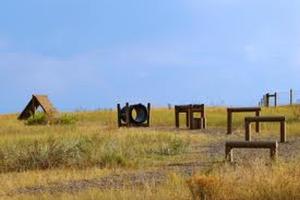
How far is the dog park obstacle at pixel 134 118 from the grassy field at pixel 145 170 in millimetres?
8923

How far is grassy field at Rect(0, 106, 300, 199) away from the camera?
357 inches

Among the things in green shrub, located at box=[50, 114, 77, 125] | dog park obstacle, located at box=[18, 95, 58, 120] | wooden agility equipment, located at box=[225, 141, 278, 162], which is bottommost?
wooden agility equipment, located at box=[225, 141, 278, 162]

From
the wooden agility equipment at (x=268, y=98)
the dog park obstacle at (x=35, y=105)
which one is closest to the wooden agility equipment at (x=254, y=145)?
the dog park obstacle at (x=35, y=105)

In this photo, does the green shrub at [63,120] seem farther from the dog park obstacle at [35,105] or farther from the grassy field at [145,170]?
the grassy field at [145,170]

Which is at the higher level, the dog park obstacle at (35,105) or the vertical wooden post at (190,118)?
the dog park obstacle at (35,105)

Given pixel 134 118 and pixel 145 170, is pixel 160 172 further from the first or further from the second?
pixel 134 118

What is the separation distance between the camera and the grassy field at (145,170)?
29.7 ft

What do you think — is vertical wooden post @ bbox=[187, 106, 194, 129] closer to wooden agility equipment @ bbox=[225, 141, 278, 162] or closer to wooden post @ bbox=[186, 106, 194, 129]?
wooden post @ bbox=[186, 106, 194, 129]

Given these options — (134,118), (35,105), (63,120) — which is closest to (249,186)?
(63,120)

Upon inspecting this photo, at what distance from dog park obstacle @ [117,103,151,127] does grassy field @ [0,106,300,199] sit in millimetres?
8923

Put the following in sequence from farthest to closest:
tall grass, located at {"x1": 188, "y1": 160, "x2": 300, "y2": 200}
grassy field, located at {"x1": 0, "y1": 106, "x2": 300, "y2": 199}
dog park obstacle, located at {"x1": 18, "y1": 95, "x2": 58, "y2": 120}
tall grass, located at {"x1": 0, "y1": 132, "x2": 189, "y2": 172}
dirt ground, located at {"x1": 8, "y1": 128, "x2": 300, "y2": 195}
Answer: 1. dog park obstacle, located at {"x1": 18, "y1": 95, "x2": 58, "y2": 120}
2. tall grass, located at {"x1": 0, "y1": 132, "x2": 189, "y2": 172}
3. dirt ground, located at {"x1": 8, "y1": 128, "x2": 300, "y2": 195}
4. grassy field, located at {"x1": 0, "y1": 106, "x2": 300, "y2": 199}
5. tall grass, located at {"x1": 188, "y1": 160, "x2": 300, "y2": 200}

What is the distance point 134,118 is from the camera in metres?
32.2

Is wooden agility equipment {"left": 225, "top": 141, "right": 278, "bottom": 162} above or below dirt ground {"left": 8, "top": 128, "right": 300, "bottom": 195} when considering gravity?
above

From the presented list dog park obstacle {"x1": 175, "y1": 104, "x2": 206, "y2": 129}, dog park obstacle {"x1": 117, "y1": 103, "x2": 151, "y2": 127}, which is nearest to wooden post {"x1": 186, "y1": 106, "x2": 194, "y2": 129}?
dog park obstacle {"x1": 175, "y1": 104, "x2": 206, "y2": 129}
